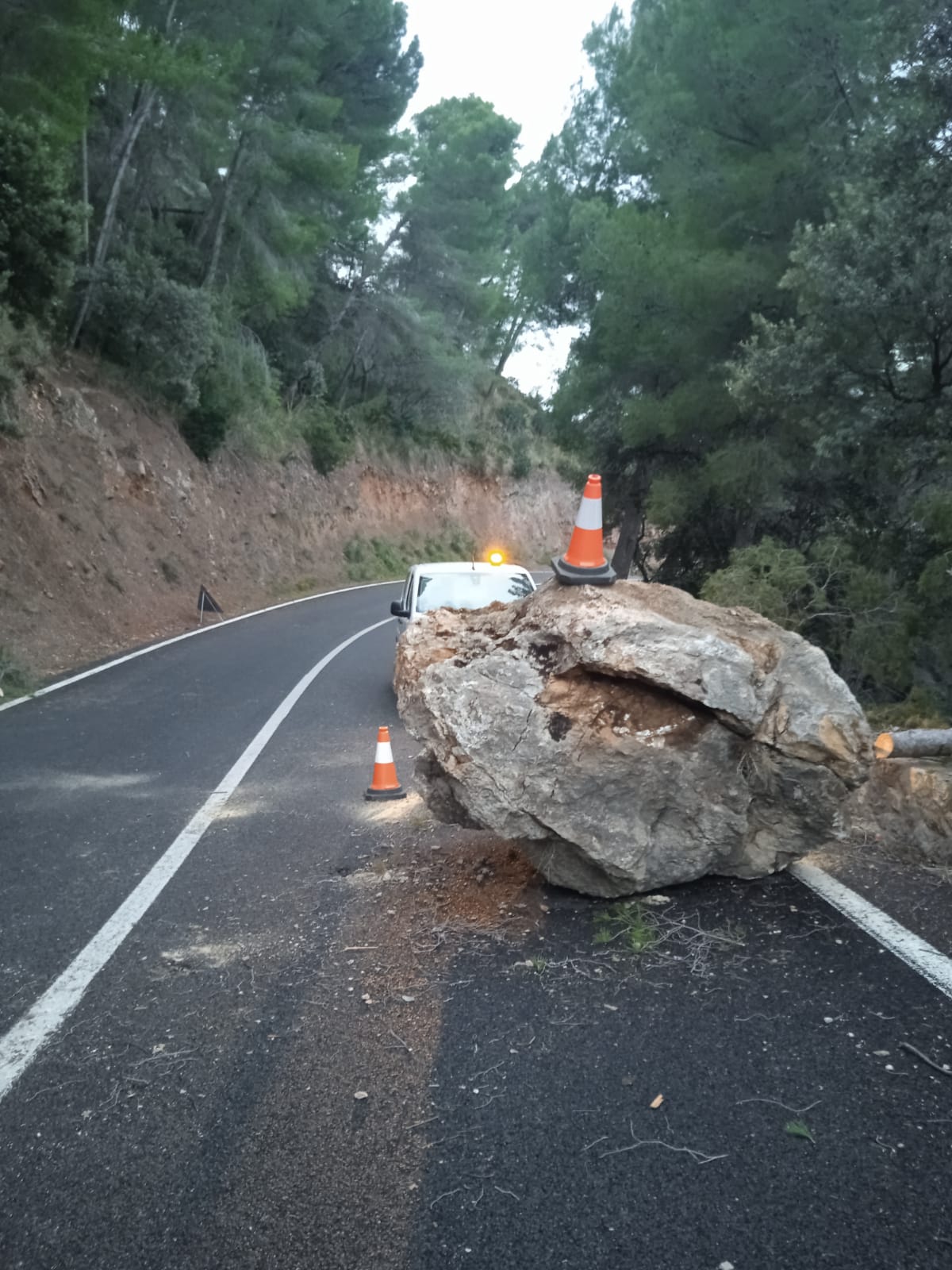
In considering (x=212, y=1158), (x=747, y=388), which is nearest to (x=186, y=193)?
(x=747, y=388)

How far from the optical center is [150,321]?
24.9m

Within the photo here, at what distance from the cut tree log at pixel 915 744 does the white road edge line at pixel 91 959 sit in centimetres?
439

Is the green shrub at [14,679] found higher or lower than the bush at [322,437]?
lower

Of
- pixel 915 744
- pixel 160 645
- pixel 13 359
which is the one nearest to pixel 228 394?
pixel 13 359

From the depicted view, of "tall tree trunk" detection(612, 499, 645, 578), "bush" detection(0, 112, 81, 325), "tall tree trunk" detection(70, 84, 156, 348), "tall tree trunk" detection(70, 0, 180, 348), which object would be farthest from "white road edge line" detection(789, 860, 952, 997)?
"tall tree trunk" detection(70, 84, 156, 348)

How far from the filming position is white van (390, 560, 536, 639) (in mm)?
12023

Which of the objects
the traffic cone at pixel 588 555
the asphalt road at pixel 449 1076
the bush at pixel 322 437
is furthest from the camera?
the bush at pixel 322 437

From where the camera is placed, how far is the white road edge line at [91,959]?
158 inches

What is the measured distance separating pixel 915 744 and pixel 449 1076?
398cm

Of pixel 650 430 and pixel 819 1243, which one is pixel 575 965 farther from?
pixel 650 430

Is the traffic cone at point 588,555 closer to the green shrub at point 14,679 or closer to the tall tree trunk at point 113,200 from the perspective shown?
the green shrub at point 14,679

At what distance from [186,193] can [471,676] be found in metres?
27.0

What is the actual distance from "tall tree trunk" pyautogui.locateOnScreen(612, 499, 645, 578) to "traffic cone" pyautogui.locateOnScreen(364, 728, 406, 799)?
1390 centimetres

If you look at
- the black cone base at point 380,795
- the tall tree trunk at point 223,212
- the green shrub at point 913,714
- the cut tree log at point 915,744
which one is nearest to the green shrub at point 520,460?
the tall tree trunk at point 223,212
